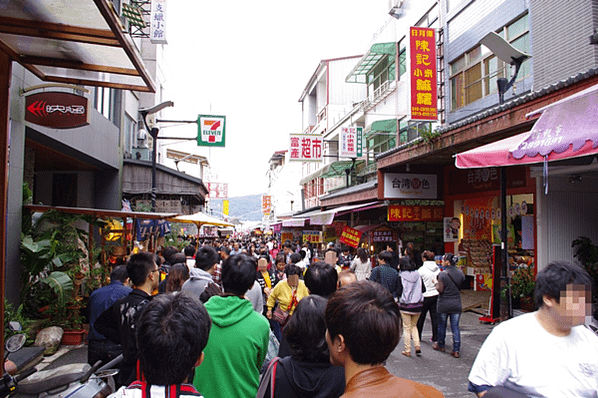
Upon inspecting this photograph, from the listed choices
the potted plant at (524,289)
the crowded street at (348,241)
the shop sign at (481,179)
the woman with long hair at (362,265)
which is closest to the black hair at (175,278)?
the crowded street at (348,241)

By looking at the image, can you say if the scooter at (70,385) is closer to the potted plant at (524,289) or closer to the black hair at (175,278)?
the black hair at (175,278)

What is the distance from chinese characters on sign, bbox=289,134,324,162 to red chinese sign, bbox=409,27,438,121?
12.0 metres

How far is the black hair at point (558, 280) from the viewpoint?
102 inches

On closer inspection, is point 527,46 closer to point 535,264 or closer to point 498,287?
point 535,264

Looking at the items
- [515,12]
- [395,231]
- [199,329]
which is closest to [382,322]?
[199,329]

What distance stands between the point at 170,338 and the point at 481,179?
12919mm

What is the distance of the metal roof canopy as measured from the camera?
14.1ft

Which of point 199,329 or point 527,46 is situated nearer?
point 199,329

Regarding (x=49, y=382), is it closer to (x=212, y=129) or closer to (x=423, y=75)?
(x=212, y=129)

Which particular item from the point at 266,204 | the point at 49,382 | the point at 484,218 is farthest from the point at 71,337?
the point at 266,204

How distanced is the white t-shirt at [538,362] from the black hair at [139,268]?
285 cm

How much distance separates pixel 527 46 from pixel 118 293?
12327 mm

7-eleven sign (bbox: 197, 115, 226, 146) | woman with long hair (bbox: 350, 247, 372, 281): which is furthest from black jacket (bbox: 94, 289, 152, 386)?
7-eleven sign (bbox: 197, 115, 226, 146)

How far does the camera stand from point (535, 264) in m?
10.7
